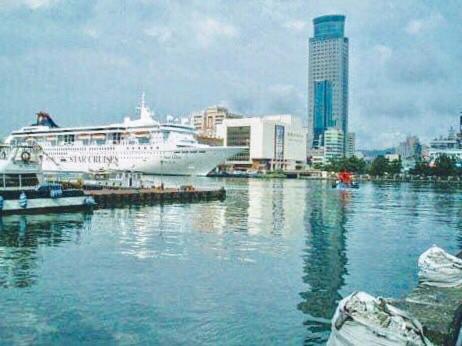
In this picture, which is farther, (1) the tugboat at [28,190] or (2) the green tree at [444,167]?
(2) the green tree at [444,167]

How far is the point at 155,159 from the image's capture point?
104938mm

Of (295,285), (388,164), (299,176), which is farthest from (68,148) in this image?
(295,285)

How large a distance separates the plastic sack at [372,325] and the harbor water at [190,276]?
3502 mm

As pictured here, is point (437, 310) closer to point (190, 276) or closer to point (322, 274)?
point (322, 274)

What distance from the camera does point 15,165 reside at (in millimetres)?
33594

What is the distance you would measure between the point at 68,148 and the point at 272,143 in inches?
3728

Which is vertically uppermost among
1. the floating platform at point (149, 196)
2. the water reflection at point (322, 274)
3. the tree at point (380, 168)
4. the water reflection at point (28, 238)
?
the tree at point (380, 168)

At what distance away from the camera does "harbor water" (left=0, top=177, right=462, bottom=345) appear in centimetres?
1049

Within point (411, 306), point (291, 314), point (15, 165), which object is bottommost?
point (291, 314)

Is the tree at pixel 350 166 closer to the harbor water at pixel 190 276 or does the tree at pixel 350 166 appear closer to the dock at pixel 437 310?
the harbor water at pixel 190 276

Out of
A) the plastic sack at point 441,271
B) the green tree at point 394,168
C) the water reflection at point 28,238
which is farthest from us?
→ the green tree at point 394,168

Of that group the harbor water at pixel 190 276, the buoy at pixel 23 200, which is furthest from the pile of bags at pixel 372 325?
the buoy at pixel 23 200

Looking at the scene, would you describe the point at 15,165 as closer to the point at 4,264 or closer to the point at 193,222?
the point at 193,222

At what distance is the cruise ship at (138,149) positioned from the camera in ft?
343
